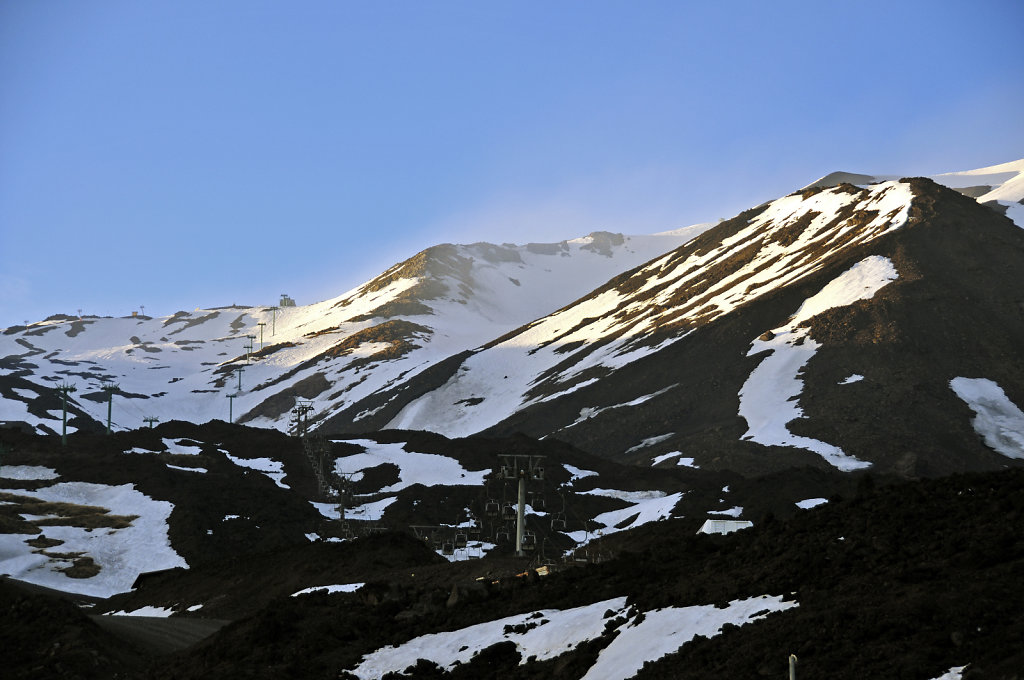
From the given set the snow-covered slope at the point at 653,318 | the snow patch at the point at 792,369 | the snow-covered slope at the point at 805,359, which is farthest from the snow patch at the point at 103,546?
the snow-covered slope at the point at 653,318

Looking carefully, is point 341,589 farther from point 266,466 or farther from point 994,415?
point 994,415

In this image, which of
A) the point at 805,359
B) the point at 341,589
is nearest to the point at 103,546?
the point at 341,589

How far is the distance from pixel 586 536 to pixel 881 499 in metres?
56.6

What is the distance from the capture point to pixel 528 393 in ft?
529

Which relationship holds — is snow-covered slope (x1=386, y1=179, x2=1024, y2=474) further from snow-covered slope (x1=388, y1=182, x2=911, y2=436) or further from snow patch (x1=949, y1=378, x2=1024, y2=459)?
snow patch (x1=949, y1=378, x2=1024, y2=459)

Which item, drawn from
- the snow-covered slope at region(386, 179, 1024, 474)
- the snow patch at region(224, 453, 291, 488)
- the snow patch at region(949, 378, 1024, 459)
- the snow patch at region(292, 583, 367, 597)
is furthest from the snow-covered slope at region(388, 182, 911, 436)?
the snow patch at region(292, 583, 367, 597)

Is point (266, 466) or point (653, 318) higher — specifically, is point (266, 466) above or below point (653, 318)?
below

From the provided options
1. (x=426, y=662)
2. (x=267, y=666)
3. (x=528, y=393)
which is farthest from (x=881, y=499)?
(x=528, y=393)

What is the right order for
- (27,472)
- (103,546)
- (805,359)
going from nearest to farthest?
(103,546) < (27,472) < (805,359)

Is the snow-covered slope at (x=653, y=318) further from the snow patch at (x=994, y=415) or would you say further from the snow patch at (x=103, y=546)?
the snow patch at (x=103, y=546)

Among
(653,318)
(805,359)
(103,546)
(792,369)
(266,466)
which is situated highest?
(653,318)

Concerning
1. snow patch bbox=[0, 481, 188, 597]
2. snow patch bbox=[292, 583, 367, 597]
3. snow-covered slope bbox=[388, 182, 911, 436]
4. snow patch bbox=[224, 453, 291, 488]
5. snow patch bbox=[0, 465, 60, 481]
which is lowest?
snow patch bbox=[292, 583, 367, 597]

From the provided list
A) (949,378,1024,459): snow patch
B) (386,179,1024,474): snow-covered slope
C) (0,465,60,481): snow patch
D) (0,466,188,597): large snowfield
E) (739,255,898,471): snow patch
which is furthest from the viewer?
(386,179,1024,474): snow-covered slope

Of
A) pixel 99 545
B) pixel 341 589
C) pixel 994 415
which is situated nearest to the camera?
pixel 341 589
